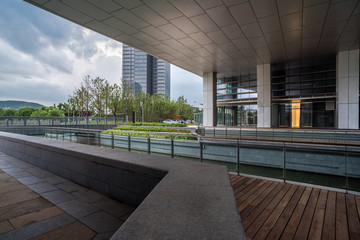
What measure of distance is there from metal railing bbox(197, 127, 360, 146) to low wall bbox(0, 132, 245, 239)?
11598mm

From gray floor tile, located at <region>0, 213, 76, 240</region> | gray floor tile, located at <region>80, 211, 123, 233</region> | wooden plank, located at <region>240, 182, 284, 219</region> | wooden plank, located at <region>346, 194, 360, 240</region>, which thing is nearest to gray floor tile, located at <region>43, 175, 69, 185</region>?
gray floor tile, located at <region>0, 213, 76, 240</region>

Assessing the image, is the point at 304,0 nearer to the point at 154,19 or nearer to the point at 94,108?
the point at 154,19

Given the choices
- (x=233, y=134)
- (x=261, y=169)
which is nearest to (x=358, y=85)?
(x=233, y=134)

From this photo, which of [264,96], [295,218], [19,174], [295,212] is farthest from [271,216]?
→ [264,96]

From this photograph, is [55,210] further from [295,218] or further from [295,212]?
[295,212]

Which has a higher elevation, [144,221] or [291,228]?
[144,221]

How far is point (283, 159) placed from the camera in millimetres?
5859

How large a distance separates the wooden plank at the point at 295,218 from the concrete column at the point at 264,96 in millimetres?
18747

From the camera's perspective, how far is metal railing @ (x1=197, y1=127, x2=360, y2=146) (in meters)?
14.7

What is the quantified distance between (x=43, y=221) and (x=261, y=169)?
5577 mm

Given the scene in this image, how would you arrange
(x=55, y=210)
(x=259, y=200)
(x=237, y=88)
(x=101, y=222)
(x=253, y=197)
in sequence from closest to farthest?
1. (x=101, y=222)
2. (x=55, y=210)
3. (x=259, y=200)
4. (x=253, y=197)
5. (x=237, y=88)

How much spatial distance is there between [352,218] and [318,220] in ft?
2.09

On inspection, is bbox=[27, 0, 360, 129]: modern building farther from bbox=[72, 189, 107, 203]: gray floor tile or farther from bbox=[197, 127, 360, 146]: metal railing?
bbox=[72, 189, 107, 203]: gray floor tile

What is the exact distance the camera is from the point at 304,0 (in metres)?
10.2
